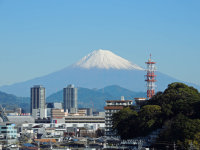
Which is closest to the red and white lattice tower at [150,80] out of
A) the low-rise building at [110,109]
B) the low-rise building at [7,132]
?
the low-rise building at [110,109]

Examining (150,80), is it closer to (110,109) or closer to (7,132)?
(110,109)

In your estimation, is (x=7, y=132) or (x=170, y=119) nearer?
(x=170, y=119)

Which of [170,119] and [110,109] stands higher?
[110,109]

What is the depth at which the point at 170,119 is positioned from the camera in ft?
248

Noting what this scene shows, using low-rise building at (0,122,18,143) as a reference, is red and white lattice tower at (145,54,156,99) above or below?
above

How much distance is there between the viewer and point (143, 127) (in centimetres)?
7919

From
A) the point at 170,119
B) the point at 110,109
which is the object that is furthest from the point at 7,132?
the point at 170,119

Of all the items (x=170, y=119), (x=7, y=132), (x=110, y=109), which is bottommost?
(x=7, y=132)

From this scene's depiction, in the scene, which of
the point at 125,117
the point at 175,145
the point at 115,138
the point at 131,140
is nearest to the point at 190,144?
the point at 175,145

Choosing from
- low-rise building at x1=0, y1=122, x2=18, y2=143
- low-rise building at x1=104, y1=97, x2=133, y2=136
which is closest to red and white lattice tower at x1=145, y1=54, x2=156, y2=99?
low-rise building at x1=104, y1=97, x2=133, y2=136

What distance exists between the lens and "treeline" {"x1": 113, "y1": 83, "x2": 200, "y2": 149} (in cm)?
6638

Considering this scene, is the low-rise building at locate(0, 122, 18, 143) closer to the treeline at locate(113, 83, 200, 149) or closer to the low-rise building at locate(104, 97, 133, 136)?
the low-rise building at locate(104, 97, 133, 136)

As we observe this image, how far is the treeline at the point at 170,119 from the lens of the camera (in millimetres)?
66375

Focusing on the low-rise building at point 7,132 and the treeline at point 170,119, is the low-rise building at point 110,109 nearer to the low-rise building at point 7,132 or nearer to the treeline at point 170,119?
the low-rise building at point 7,132
